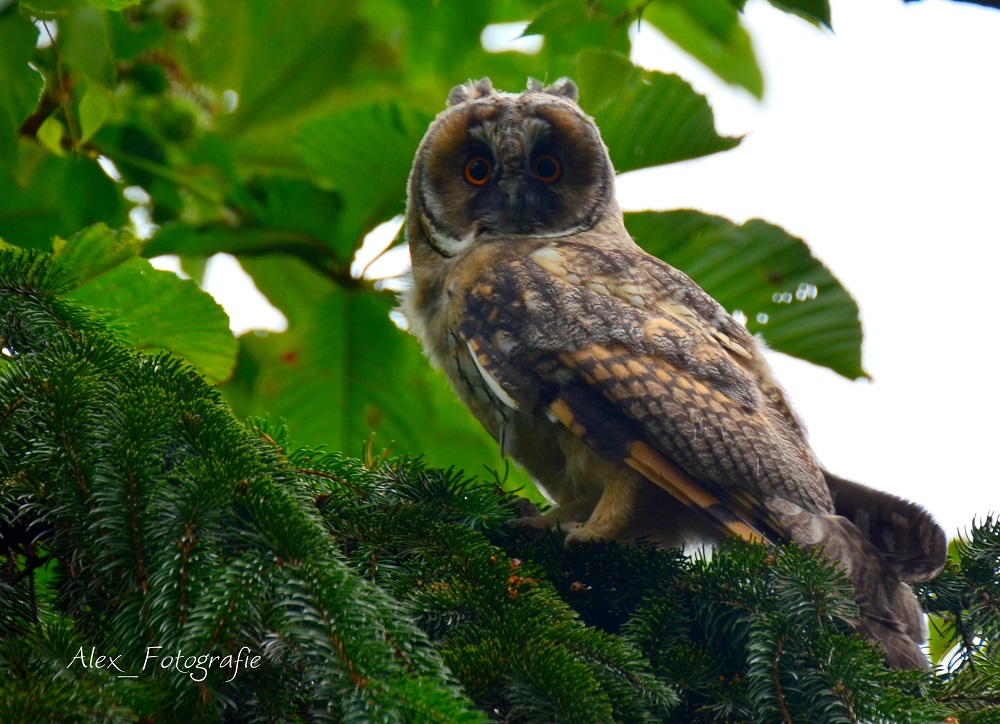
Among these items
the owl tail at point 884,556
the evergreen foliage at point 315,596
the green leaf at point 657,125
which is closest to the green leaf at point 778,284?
the green leaf at point 657,125

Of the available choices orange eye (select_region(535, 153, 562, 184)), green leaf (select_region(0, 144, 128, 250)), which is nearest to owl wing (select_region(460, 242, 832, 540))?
orange eye (select_region(535, 153, 562, 184))

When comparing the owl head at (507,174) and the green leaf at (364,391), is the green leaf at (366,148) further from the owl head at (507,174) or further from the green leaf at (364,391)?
the green leaf at (364,391)

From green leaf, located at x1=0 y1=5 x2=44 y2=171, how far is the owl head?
159 cm

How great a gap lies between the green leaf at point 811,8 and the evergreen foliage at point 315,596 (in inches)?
40.9

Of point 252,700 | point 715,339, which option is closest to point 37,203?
point 715,339

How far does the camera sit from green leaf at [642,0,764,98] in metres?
4.68

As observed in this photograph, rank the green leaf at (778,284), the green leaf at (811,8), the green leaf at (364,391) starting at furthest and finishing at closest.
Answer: the green leaf at (364,391)
the green leaf at (778,284)
the green leaf at (811,8)

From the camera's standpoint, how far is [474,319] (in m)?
2.81

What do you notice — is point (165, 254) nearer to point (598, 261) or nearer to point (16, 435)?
point (598, 261)

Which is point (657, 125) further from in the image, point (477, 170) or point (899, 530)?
point (899, 530)

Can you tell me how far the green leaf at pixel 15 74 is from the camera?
6.22ft

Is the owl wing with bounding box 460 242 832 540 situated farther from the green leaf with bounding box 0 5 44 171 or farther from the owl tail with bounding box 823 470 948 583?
the green leaf with bounding box 0 5 44 171

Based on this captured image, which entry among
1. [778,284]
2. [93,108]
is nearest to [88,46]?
[93,108]

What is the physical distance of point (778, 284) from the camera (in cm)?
367
